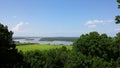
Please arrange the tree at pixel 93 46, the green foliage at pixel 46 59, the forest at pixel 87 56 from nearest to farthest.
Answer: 1. the forest at pixel 87 56
2. the tree at pixel 93 46
3. the green foliage at pixel 46 59

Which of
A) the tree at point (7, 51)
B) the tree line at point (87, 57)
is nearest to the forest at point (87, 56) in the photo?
the tree line at point (87, 57)

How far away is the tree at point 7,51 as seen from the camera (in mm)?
42875

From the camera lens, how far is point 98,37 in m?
61.2

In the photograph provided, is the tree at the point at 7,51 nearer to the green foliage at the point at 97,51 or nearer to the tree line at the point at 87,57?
the tree line at the point at 87,57

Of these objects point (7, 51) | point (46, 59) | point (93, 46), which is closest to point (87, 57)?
point (93, 46)

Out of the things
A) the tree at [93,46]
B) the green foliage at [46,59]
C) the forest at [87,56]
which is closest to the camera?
the forest at [87,56]

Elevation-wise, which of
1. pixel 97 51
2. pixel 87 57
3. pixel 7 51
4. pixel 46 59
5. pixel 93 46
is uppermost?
pixel 93 46

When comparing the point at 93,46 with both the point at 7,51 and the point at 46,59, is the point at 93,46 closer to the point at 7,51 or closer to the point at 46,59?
the point at 46,59

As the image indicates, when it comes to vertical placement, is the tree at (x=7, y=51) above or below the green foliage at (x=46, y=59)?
above

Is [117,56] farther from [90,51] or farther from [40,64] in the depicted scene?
[40,64]

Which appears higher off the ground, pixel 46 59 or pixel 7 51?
pixel 7 51

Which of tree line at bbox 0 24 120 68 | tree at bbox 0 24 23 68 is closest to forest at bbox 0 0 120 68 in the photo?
tree line at bbox 0 24 120 68

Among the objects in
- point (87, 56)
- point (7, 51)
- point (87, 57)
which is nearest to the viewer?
point (7, 51)

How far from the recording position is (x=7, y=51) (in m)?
43.9
